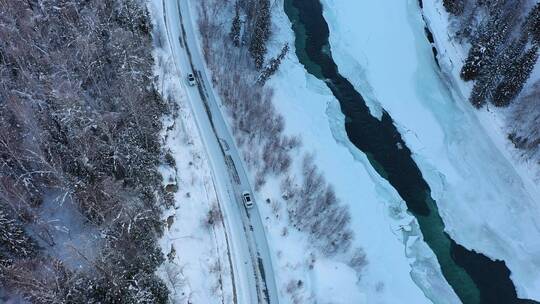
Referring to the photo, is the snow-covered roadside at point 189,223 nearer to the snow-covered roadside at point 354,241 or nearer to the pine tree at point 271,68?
the snow-covered roadside at point 354,241

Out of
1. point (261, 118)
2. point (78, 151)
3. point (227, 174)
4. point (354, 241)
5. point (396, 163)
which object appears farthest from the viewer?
point (396, 163)

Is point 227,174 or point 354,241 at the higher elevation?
point 354,241

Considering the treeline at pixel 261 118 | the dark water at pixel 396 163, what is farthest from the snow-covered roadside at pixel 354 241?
the dark water at pixel 396 163

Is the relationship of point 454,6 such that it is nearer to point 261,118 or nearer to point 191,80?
point 261,118

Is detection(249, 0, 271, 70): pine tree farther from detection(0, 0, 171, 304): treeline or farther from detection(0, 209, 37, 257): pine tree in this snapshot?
detection(0, 209, 37, 257): pine tree

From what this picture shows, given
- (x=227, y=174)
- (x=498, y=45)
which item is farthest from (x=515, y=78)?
(x=227, y=174)

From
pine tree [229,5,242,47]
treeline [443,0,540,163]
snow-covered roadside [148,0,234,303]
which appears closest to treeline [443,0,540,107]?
treeline [443,0,540,163]

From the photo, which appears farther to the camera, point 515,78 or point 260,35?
point 260,35

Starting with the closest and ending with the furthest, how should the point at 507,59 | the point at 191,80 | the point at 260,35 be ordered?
the point at 191,80, the point at 507,59, the point at 260,35
